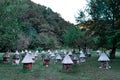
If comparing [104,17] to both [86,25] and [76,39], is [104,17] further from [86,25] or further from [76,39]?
[76,39]

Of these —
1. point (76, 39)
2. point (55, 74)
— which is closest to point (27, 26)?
point (76, 39)

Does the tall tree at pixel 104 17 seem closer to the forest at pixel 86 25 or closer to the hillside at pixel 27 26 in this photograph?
the forest at pixel 86 25

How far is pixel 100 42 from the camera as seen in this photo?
29.8m

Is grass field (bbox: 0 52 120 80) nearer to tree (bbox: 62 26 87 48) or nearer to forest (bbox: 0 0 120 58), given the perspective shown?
forest (bbox: 0 0 120 58)

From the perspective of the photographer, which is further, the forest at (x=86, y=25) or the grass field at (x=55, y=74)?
the forest at (x=86, y=25)

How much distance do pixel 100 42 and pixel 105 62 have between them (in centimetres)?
1132

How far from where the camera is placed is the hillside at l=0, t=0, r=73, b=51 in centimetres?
2191

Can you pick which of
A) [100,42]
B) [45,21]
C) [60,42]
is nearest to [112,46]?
[100,42]

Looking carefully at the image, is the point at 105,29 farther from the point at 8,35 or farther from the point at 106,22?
the point at 8,35

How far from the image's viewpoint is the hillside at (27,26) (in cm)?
2191

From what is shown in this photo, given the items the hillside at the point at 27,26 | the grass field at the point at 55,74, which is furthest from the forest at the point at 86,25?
the grass field at the point at 55,74

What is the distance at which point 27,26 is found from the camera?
234 feet

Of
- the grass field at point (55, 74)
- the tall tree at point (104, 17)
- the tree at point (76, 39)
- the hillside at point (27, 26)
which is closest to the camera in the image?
the grass field at point (55, 74)

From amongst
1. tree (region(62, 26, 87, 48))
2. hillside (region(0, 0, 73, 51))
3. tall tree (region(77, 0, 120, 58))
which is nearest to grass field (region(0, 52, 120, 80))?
hillside (region(0, 0, 73, 51))
